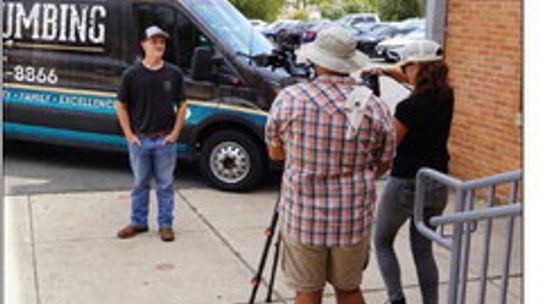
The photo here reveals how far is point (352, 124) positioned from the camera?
3326 millimetres

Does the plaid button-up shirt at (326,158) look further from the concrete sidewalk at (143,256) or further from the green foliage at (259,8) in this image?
the green foliage at (259,8)

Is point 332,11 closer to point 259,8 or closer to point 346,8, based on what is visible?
point 346,8

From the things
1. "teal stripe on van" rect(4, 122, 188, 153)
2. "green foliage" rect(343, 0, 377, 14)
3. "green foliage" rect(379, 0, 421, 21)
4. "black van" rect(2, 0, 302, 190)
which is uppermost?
"green foliage" rect(343, 0, 377, 14)

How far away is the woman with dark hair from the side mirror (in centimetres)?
351

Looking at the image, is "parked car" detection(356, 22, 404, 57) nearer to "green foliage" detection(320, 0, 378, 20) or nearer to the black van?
"green foliage" detection(320, 0, 378, 20)

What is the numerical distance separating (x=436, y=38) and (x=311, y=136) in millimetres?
5235

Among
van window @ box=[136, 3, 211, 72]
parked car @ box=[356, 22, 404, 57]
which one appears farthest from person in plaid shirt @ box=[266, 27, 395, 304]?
parked car @ box=[356, 22, 404, 57]

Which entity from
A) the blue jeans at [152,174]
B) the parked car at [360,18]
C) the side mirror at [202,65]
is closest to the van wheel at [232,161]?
the side mirror at [202,65]

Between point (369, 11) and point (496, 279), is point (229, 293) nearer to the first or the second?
point (496, 279)

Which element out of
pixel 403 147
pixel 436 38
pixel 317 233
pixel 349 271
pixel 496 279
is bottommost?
pixel 496 279

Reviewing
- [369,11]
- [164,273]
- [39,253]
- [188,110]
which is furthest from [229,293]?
[369,11]

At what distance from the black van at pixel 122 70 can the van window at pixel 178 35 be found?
0.03ft

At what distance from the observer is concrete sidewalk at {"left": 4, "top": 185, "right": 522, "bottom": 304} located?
500 centimetres

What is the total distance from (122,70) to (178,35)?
71 centimetres
